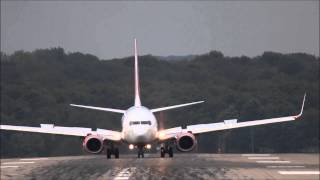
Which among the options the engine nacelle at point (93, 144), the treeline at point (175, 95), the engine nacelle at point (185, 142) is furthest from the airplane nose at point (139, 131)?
the treeline at point (175, 95)

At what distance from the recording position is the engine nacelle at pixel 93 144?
76375mm

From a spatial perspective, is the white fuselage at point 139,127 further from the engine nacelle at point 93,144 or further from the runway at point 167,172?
the runway at point 167,172

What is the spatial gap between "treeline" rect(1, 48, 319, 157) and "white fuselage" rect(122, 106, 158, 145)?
41324 mm

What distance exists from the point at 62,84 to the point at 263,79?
34826 mm

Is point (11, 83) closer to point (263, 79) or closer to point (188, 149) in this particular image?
point (263, 79)

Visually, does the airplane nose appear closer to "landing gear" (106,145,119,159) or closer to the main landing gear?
the main landing gear

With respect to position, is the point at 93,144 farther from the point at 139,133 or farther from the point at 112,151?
the point at 139,133

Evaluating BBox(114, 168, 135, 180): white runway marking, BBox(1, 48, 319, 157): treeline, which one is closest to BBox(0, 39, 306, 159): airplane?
BBox(114, 168, 135, 180): white runway marking

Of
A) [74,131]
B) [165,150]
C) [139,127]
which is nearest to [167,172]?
[139,127]

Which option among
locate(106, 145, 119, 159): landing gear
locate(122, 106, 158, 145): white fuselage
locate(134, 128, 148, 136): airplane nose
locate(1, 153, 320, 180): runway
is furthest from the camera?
locate(106, 145, 119, 159): landing gear

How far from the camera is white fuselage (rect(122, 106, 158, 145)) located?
243 ft

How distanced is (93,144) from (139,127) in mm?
4592

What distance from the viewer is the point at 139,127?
243 feet

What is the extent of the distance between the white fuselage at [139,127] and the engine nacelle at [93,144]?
187cm
